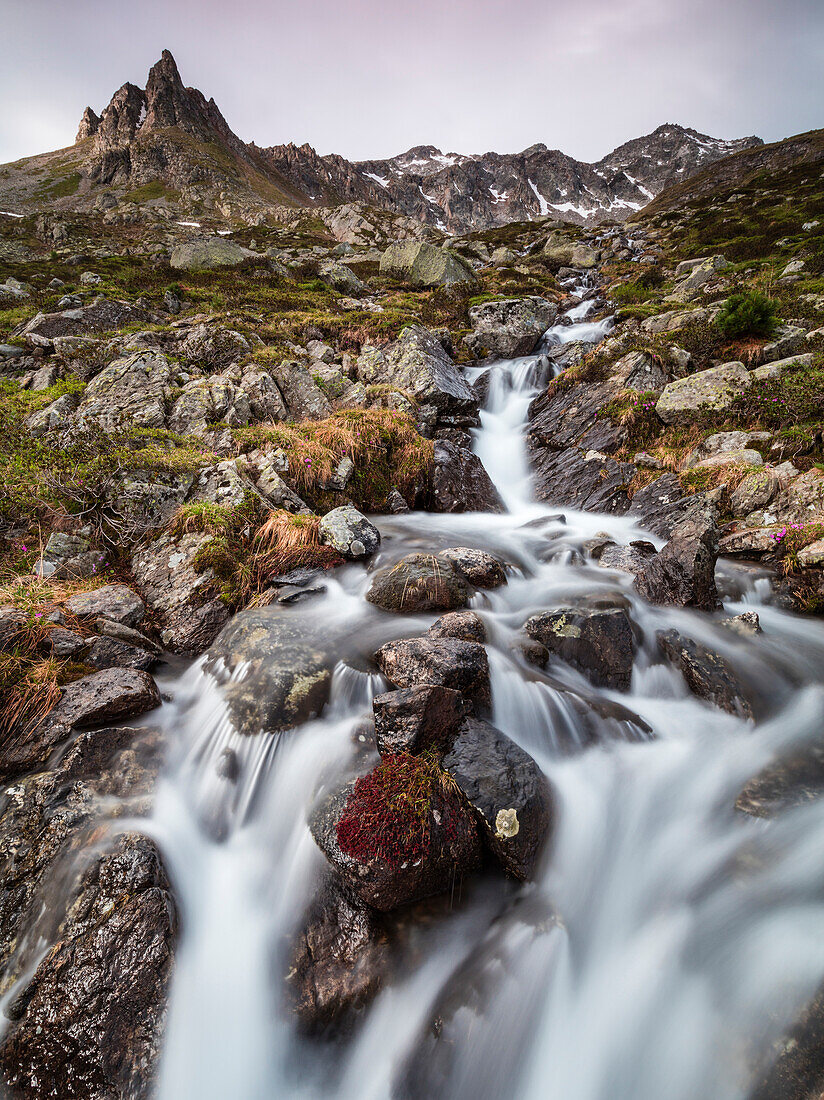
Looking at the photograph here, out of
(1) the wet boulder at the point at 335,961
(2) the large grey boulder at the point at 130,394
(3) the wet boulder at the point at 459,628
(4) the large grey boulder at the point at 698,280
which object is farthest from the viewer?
(4) the large grey boulder at the point at 698,280

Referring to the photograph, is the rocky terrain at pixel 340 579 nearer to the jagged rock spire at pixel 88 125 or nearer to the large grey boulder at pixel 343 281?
the large grey boulder at pixel 343 281

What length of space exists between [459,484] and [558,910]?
768 cm

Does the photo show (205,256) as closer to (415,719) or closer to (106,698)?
(106,698)

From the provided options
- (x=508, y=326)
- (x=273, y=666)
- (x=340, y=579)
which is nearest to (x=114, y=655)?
(x=273, y=666)

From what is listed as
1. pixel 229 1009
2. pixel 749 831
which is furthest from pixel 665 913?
pixel 229 1009

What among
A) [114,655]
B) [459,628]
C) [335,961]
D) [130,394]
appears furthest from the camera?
[130,394]

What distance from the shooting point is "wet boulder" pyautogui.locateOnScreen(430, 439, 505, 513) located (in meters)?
9.55

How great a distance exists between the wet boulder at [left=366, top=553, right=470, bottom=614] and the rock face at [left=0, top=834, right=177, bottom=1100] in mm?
3628

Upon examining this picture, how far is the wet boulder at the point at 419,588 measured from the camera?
5.84m

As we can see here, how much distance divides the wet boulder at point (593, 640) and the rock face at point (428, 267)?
22.4 meters

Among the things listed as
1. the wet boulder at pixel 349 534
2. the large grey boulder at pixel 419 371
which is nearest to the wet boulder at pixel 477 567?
the wet boulder at pixel 349 534

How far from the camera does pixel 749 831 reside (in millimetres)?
3678

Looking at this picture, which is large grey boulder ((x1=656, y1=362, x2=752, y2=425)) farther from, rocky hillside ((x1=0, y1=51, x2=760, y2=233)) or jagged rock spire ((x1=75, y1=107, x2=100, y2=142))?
jagged rock spire ((x1=75, y1=107, x2=100, y2=142))

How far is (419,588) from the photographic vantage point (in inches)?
231
